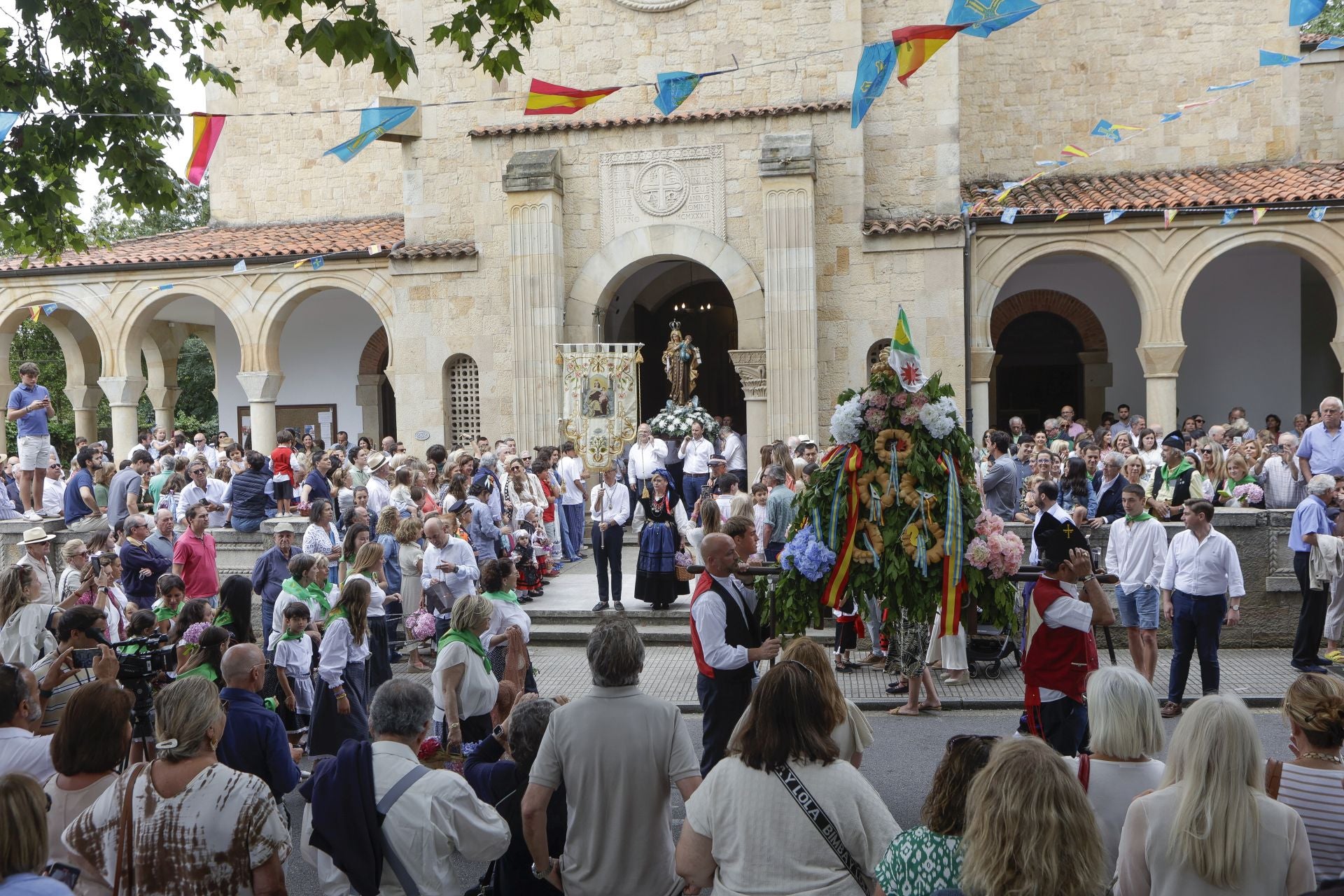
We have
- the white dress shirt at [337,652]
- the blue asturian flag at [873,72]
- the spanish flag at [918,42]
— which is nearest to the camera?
the white dress shirt at [337,652]

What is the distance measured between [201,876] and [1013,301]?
2023cm

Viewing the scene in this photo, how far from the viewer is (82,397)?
75.3ft

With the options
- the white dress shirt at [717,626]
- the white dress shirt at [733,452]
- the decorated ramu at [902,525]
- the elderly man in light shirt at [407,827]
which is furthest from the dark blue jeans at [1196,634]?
the white dress shirt at [733,452]

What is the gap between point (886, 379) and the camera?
21.8 ft

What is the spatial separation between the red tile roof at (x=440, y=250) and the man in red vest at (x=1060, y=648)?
1454cm

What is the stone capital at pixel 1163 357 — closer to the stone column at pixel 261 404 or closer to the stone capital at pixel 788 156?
the stone capital at pixel 788 156

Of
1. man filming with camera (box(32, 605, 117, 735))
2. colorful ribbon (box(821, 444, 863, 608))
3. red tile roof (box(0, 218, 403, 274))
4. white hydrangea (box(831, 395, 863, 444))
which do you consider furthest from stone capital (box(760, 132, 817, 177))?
man filming with camera (box(32, 605, 117, 735))

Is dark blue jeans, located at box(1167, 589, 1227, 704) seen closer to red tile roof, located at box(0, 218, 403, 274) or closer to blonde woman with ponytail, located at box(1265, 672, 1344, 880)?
blonde woman with ponytail, located at box(1265, 672, 1344, 880)

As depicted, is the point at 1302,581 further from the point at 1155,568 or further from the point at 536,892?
the point at 536,892

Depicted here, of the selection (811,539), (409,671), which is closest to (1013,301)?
(409,671)

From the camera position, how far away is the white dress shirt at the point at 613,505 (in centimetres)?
1227

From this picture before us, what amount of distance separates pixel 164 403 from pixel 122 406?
12.7 ft

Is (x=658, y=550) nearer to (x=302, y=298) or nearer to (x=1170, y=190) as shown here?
(x=302, y=298)

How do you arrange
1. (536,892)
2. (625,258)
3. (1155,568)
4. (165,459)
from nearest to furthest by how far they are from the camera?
1. (536,892)
2. (1155,568)
3. (165,459)
4. (625,258)
